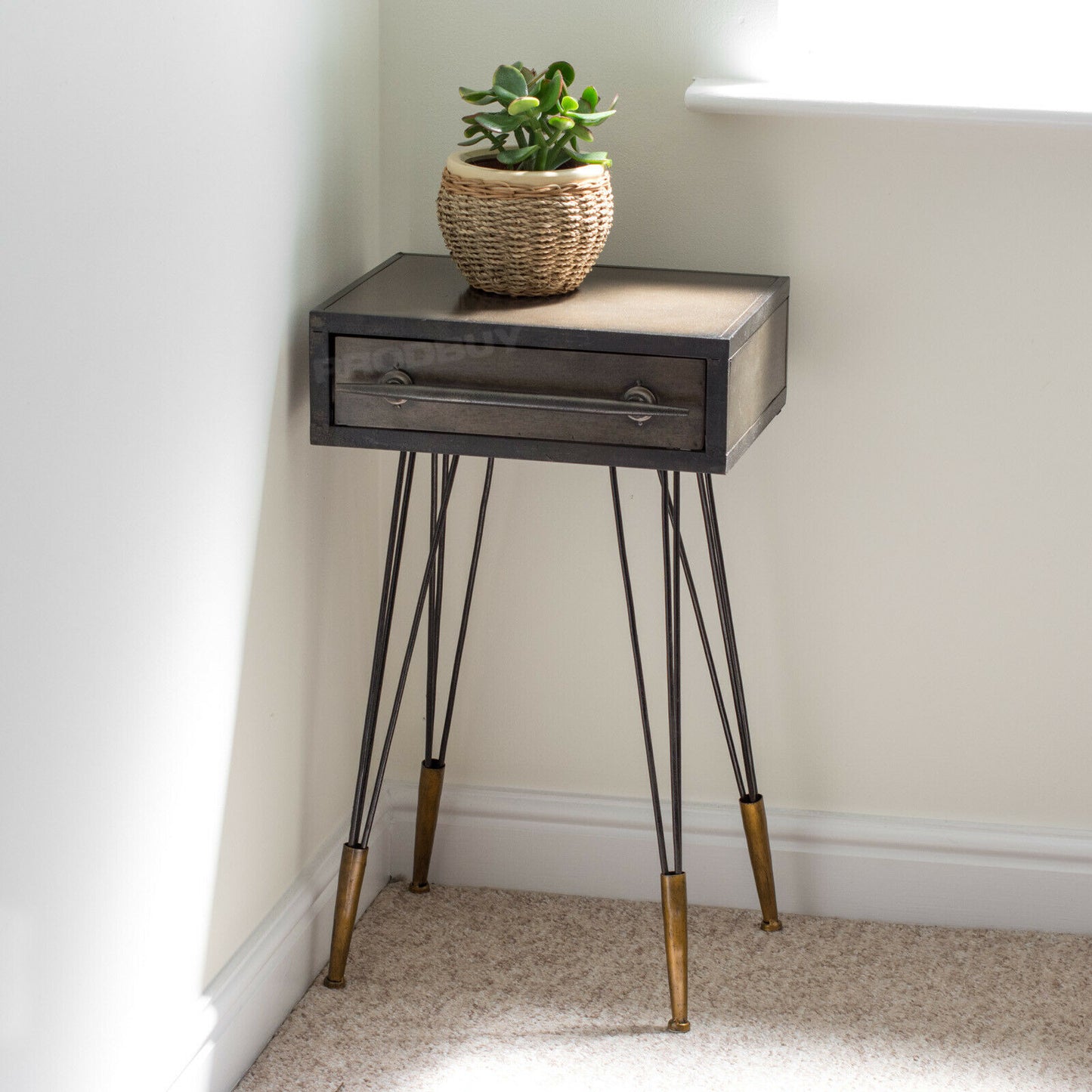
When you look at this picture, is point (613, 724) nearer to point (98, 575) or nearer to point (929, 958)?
point (929, 958)

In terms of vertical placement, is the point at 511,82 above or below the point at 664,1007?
above

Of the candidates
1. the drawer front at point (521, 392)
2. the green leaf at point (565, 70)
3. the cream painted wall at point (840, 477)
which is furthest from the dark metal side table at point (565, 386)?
the green leaf at point (565, 70)

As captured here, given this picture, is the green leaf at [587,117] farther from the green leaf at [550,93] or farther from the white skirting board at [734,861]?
the white skirting board at [734,861]

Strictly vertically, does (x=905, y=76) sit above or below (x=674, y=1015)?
above

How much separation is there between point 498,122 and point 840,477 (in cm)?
65

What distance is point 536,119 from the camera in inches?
62.3

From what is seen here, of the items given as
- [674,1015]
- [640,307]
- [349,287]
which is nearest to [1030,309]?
[640,307]

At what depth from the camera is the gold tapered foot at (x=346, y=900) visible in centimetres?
181

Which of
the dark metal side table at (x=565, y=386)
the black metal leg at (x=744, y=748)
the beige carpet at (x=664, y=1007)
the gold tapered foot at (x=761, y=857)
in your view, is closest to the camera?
the dark metal side table at (x=565, y=386)

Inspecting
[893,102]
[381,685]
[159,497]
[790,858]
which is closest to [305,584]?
[381,685]

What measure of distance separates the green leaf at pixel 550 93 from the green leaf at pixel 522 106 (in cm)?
2

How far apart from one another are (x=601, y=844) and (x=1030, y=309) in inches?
35.5

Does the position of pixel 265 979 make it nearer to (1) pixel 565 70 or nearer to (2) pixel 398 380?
(2) pixel 398 380

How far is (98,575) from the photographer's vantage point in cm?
126
